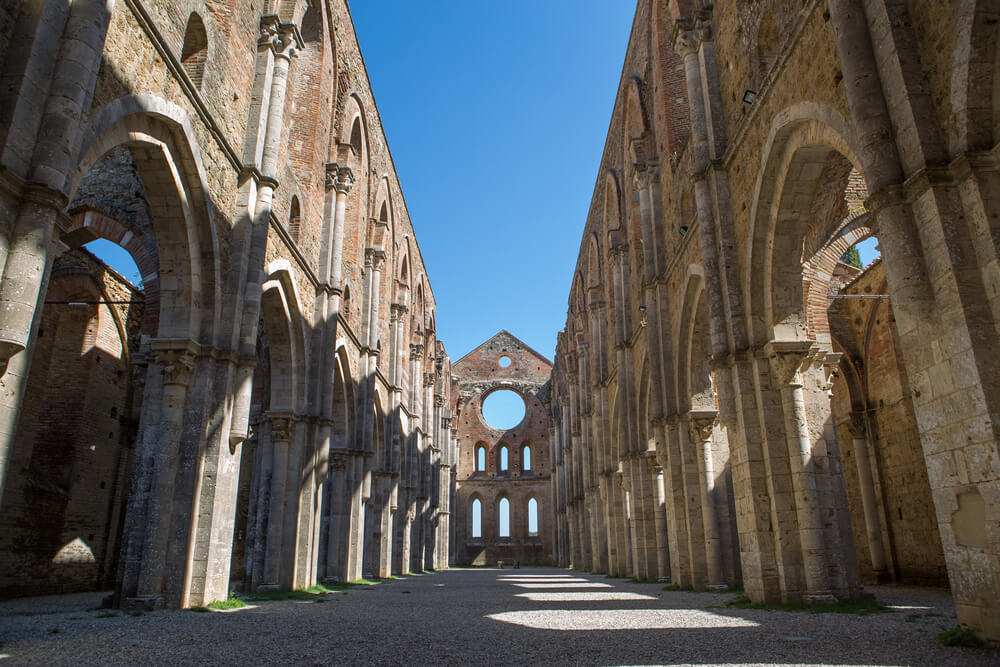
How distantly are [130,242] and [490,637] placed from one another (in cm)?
1047

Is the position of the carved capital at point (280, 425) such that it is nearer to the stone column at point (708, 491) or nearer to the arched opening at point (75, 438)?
the arched opening at point (75, 438)

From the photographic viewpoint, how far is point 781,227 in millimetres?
9836

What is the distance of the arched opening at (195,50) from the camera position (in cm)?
1048

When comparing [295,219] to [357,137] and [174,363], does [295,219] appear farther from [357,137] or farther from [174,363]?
[357,137]

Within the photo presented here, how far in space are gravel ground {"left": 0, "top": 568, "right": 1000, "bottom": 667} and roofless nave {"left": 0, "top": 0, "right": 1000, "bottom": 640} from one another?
0.93m

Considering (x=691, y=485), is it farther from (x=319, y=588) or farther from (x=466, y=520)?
(x=466, y=520)

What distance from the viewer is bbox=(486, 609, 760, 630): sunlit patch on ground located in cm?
737

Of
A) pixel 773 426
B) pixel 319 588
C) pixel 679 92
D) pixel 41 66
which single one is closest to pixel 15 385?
pixel 41 66

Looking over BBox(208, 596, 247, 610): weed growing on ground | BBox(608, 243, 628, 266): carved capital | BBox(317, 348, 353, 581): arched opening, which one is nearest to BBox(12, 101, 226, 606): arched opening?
BBox(208, 596, 247, 610): weed growing on ground

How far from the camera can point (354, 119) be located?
65.6ft

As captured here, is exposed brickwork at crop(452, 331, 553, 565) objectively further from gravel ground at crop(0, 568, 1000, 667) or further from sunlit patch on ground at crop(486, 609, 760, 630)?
sunlit patch on ground at crop(486, 609, 760, 630)

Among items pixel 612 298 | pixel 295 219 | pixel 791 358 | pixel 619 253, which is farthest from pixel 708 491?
pixel 295 219

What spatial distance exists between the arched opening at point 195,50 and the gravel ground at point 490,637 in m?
7.95

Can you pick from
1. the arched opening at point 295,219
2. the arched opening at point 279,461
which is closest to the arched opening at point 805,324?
the arched opening at point 279,461
